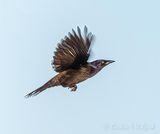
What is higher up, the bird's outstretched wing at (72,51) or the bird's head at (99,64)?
the bird's outstretched wing at (72,51)

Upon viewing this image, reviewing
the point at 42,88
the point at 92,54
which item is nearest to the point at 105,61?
the point at 92,54

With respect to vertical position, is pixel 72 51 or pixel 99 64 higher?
pixel 72 51

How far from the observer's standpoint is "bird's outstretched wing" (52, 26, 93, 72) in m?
10.2

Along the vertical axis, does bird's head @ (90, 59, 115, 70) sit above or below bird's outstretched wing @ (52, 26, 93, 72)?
below

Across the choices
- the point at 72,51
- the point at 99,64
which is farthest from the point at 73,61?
the point at 99,64

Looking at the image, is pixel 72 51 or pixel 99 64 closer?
pixel 99 64

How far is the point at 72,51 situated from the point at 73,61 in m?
0.16

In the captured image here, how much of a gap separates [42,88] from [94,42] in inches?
43.4

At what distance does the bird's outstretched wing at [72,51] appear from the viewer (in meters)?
10.2

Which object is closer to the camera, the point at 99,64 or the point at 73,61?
the point at 99,64

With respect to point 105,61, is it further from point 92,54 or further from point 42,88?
point 42,88

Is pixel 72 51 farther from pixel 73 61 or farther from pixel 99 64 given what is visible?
pixel 99 64

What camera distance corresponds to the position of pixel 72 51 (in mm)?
10312

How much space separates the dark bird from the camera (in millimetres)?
10008
